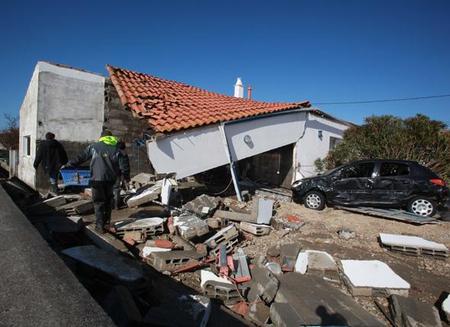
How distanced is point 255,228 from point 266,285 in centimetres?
251

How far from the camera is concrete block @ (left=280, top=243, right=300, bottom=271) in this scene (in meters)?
4.77

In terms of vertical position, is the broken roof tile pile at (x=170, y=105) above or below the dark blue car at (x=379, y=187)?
above

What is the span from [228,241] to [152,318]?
3113 mm

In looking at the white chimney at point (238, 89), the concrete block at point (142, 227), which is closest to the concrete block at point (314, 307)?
the concrete block at point (142, 227)

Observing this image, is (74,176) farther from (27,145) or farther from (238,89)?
(238,89)

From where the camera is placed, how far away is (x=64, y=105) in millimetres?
9891

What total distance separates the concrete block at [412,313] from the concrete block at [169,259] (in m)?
2.87

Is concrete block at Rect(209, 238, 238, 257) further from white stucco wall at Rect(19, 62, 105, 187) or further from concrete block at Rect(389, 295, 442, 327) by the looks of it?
white stucco wall at Rect(19, 62, 105, 187)

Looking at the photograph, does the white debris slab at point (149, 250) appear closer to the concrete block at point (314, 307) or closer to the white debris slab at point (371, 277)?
the concrete block at point (314, 307)

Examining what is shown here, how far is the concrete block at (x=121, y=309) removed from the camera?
2457 millimetres

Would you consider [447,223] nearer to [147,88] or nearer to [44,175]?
[147,88]

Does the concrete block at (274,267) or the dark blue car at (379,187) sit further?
the dark blue car at (379,187)

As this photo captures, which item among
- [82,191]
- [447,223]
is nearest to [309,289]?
[447,223]

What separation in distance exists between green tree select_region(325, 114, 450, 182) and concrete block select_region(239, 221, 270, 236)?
7.56 metres
